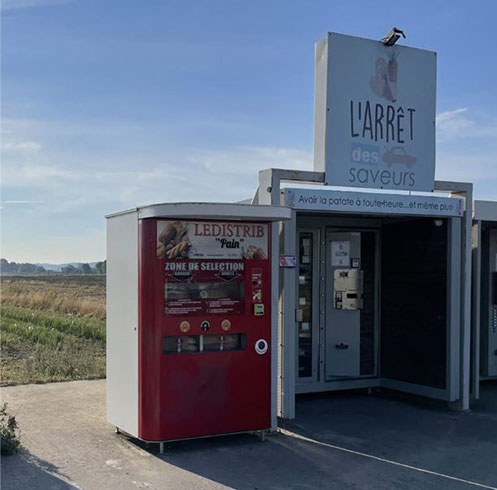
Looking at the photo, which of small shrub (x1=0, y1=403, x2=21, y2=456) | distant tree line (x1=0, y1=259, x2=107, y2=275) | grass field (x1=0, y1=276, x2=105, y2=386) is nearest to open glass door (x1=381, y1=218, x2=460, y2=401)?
grass field (x1=0, y1=276, x2=105, y2=386)

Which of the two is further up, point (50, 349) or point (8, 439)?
point (8, 439)

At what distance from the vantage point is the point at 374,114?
797 centimetres

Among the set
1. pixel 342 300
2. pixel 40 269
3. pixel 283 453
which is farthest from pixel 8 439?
pixel 40 269

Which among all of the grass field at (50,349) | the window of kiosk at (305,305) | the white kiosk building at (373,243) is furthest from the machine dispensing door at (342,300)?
the grass field at (50,349)

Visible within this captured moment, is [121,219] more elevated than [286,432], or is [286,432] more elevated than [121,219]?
[121,219]

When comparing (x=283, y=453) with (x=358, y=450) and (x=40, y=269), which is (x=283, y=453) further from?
(x=40, y=269)

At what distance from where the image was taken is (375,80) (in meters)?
7.98

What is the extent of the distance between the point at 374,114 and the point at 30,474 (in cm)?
533

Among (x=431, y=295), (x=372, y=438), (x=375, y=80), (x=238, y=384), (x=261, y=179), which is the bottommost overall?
(x=372, y=438)

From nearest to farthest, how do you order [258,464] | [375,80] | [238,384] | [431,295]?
[258,464], [238,384], [375,80], [431,295]

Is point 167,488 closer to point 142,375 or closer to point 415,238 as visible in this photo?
point 142,375

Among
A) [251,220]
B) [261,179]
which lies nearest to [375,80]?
[261,179]

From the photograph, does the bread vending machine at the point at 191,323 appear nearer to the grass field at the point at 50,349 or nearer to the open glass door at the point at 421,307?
the open glass door at the point at 421,307

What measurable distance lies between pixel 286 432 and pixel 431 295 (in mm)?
2842
